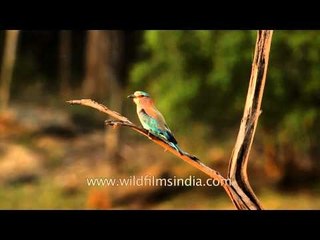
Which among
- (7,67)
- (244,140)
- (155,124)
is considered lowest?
(244,140)

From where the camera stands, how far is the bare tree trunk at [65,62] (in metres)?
5.92

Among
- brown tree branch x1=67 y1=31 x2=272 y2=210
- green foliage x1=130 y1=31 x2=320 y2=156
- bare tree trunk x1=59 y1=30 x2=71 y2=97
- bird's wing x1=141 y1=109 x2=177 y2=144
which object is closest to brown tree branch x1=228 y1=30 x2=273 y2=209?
brown tree branch x1=67 y1=31 x2=272 y2=210

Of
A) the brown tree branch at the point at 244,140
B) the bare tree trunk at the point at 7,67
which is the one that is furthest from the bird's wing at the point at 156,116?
the bare tree trunk at the point at 7,67

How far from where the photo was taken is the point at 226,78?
579 cm

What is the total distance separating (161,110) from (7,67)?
1.52m

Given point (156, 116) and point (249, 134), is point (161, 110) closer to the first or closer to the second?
point (156, 116)

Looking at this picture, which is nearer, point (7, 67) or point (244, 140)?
point (244, 140)

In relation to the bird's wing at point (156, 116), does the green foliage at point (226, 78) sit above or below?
above

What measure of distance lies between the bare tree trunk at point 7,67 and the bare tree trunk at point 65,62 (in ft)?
1.41

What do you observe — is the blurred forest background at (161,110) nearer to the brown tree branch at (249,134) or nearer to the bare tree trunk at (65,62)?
the bare tree trunk at (65,62)

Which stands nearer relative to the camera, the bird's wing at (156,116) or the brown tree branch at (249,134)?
the brown tree branch at (249,134)

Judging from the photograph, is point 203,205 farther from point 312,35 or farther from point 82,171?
point 312,35

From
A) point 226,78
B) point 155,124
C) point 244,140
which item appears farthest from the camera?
point 226,78

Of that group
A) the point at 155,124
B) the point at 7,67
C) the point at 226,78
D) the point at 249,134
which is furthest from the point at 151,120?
the point at 7,67
